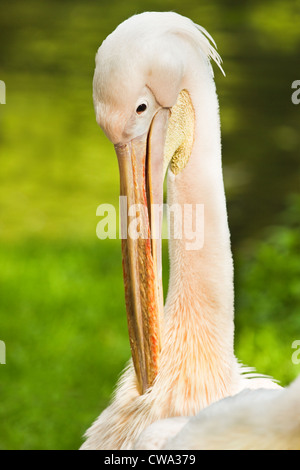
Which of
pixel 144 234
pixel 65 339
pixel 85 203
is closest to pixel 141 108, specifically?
pixel 144 234

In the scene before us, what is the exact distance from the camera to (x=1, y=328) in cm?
433

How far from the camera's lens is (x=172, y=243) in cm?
217

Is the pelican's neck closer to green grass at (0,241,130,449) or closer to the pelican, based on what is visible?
the pelican

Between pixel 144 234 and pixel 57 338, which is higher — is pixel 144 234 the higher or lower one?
the higher one

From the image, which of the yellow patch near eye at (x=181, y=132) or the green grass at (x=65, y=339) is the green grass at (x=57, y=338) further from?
the yellow patch near eye at (x=181, y=132)

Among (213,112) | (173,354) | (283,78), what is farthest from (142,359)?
(283,78)

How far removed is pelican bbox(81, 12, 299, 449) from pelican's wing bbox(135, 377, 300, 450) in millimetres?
516

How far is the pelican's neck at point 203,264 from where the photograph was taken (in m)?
2.10

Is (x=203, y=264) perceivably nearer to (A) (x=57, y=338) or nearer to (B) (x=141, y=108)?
(B) (x=141, y=108)

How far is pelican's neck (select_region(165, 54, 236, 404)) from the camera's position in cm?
210

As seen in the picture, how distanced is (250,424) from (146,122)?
91 cm

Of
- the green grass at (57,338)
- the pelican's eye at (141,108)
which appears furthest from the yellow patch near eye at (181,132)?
the green grass at (57,338)

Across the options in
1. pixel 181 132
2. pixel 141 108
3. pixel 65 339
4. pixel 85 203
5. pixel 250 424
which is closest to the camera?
pixel 250 424
